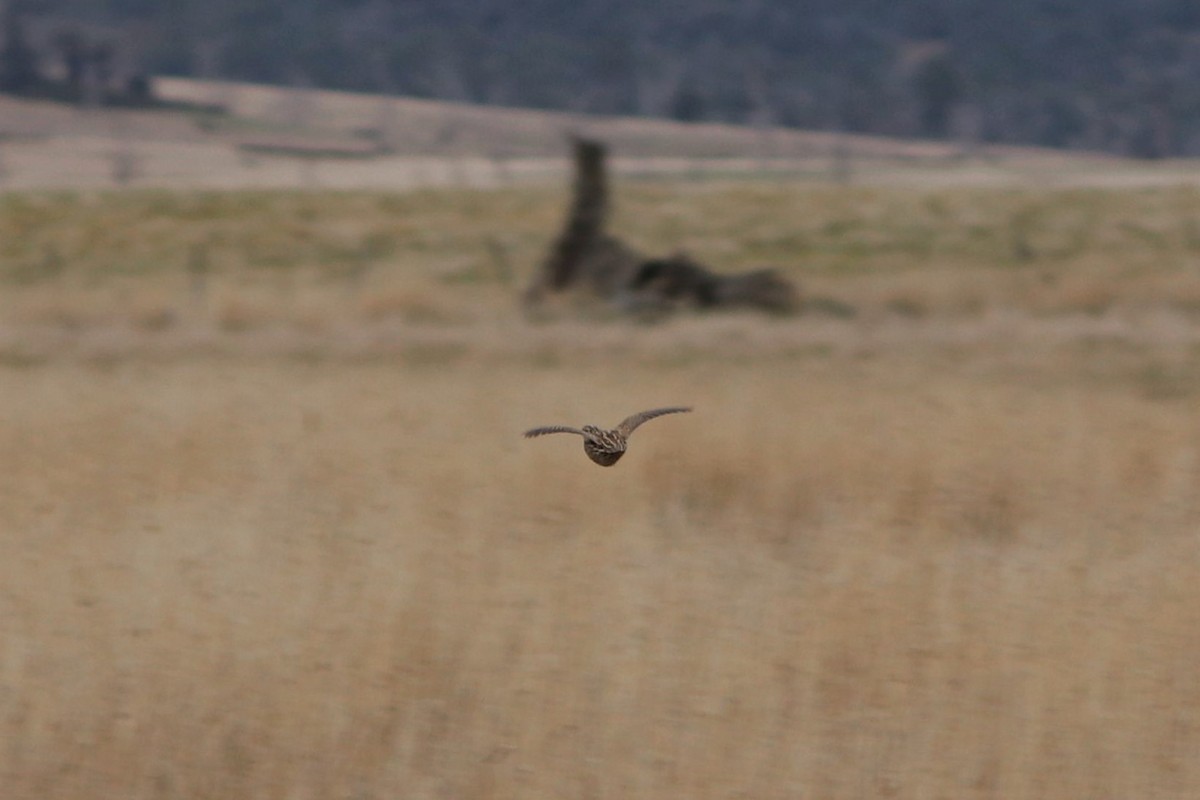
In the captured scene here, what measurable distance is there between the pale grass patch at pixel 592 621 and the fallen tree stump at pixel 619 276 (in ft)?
51.9

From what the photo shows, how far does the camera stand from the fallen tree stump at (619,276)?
27453 mm

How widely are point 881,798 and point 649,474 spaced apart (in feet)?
14.2

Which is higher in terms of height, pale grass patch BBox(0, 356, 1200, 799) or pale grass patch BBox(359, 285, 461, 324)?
pale grass patch BBox(0, 356, 1200, 799)

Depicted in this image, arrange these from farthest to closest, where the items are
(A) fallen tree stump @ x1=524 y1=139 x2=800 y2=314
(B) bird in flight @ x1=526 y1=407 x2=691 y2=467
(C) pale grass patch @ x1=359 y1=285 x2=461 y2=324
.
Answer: (A) fallen tree stump @ x1=524 y1=139 x2=800 y2=314 < (C) pale grass patch @ x1=359 y1=285 x2=461 y2=324 < (B) bird in flight @ x1=526 y1=407 x2=691 y2=467

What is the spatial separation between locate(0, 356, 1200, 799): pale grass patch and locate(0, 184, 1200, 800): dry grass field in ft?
0.06

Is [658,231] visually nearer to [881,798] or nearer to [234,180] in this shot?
[881,798]

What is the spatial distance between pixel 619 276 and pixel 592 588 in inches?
829

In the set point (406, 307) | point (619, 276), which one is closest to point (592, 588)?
point (406, 307)

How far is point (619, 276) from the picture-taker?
28859mm

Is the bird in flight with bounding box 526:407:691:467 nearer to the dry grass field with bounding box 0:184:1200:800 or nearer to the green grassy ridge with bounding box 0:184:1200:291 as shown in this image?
the dry grass field with bounding box 0:184:1200:800

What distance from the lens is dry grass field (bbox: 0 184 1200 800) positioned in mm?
6746

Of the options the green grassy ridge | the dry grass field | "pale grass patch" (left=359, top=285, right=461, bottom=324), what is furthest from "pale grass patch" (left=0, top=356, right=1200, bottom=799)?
the green grassy ridge

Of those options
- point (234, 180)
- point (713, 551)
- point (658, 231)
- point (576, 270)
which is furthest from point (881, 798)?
point (234, 180)

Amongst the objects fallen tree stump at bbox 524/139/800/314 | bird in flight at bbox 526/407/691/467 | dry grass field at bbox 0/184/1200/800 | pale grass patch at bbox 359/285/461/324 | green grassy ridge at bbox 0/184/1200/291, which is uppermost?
bird in flight at bbox 526/407/691/467
